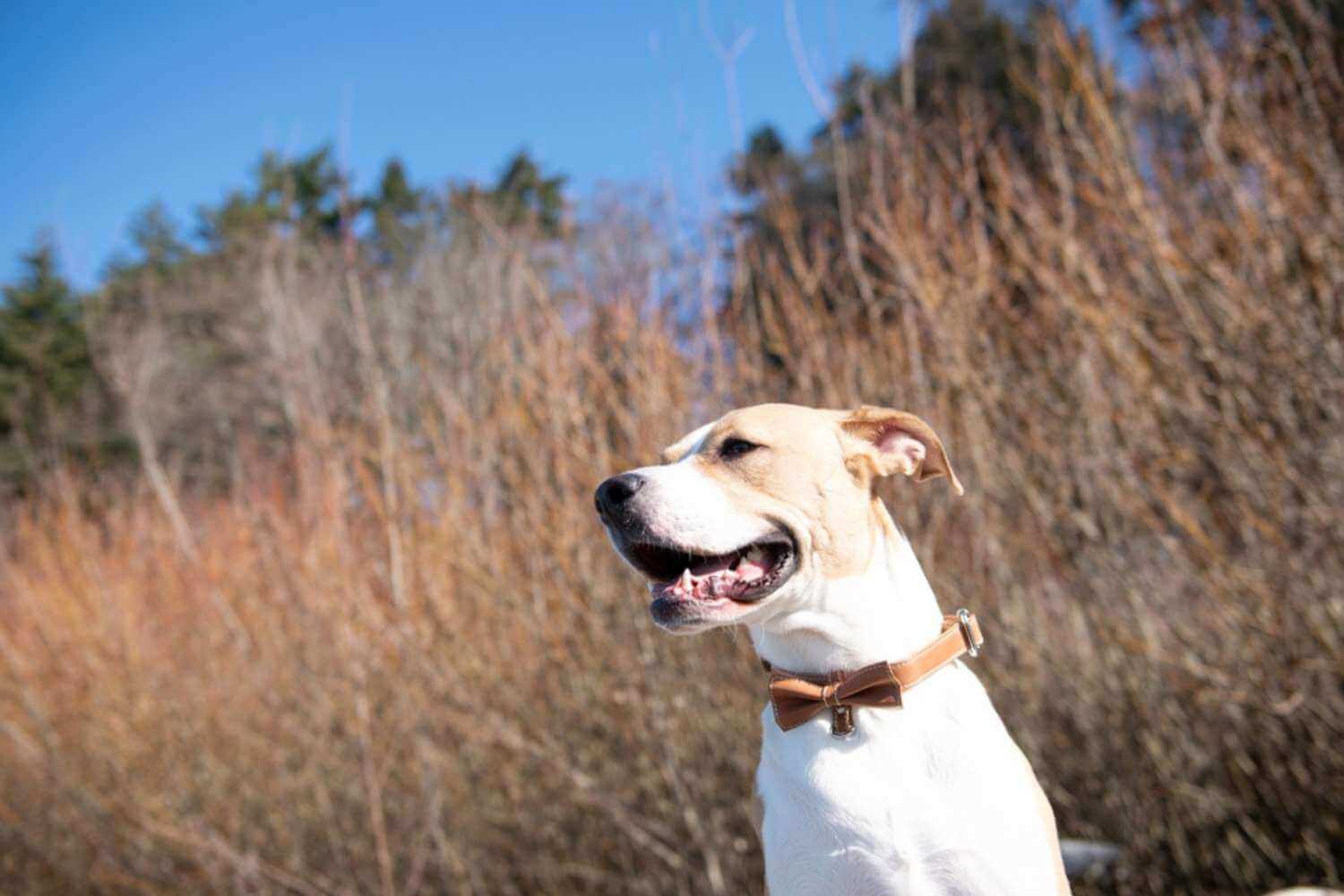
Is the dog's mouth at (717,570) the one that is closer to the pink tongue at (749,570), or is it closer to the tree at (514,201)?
the pink tongue at (749,570)

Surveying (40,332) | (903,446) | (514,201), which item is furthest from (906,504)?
(40,332)

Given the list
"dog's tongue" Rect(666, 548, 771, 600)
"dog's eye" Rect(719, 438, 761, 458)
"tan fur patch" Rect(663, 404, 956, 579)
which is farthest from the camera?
"dog's eye" Rect(719, 438, 761, 458)

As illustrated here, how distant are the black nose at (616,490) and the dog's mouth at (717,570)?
9 centimetres

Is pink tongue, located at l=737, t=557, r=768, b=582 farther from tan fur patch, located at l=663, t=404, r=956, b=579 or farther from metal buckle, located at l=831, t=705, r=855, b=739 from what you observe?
metal buckle, located at l=831, t=705, r=855, b=739

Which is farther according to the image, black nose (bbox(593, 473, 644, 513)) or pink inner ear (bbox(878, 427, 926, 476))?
pink inner ear (bbox(878, 427, 926, 476))

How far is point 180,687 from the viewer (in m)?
6.14

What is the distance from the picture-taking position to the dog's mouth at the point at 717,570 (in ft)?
6.68

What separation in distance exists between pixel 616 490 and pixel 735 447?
33 centimetres

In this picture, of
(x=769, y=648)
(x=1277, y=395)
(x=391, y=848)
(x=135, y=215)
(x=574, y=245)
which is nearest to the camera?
(x=769, y=648)

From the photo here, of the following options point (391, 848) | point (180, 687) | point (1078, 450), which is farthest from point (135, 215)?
point (1078, 450)

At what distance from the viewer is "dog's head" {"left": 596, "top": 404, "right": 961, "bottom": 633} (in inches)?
80.4

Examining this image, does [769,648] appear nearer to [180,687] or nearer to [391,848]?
[391,848]

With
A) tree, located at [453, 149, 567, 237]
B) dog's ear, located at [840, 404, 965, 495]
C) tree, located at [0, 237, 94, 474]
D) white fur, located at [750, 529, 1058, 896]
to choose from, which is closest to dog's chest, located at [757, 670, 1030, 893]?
white fur, located at [750, 529, 1058, 896]

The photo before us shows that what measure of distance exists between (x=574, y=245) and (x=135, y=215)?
24993mm
